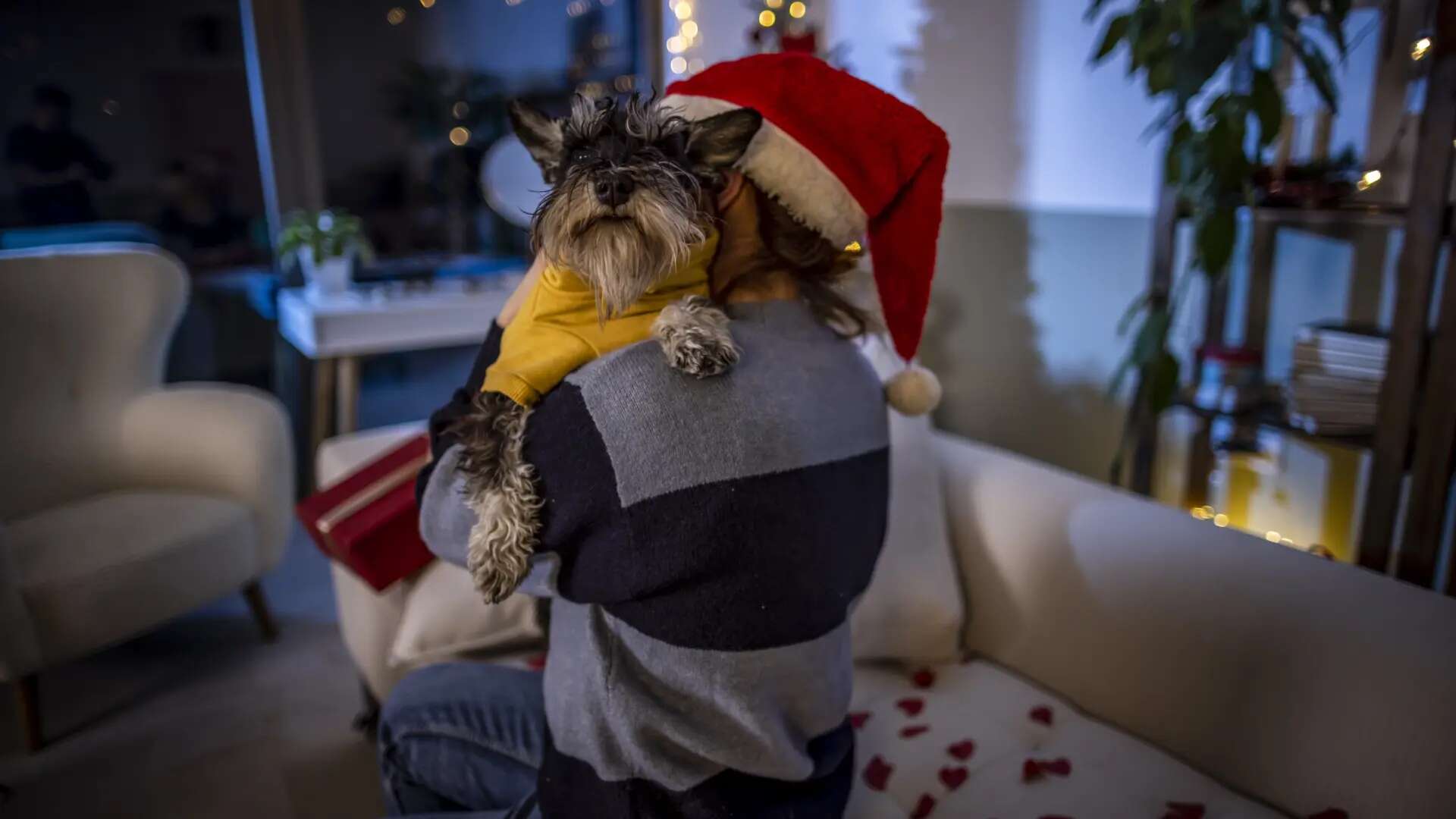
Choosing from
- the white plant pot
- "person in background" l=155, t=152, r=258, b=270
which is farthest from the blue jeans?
"person in background" l=155, t=152, r=258, b=270

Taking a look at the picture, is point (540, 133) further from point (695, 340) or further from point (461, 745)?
point (461, 745)

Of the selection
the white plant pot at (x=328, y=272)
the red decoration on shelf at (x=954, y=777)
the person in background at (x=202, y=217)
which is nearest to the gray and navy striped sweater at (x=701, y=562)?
the red decoration on shelf at (x=954, y=777)

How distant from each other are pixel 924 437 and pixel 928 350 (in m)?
1.26

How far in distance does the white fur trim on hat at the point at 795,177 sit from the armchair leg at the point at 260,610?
212 centimetres

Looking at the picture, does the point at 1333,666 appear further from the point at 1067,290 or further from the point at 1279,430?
the point at 1067,290

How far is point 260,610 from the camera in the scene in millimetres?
2461

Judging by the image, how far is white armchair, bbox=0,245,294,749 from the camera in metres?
1.92

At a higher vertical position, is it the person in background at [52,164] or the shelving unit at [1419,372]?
the person in background at [52,164]

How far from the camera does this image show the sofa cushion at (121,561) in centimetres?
189

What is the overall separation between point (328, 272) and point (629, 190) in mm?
2654

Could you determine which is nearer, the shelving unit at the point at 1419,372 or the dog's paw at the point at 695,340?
the dog's paw at the point at 695,340

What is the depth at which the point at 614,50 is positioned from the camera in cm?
404


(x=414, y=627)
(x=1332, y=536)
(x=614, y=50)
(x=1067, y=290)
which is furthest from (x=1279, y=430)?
(x=614, y=50)

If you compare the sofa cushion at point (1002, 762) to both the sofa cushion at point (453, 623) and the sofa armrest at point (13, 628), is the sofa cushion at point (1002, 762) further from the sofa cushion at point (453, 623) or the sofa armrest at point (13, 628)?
the sofa armrest at point (13, 628)
